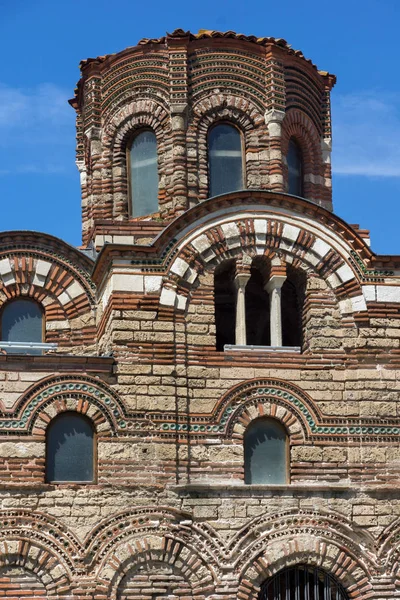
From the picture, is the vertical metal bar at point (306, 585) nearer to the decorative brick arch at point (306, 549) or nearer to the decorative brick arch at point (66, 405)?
the decorative brick arch at point (306, 549)

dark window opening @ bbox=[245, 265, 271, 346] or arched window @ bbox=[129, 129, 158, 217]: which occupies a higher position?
A: arched window @ bbox=[129, 129, 158, 217]

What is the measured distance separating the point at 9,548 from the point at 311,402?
5307 mm

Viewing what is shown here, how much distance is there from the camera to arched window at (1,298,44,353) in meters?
25.0

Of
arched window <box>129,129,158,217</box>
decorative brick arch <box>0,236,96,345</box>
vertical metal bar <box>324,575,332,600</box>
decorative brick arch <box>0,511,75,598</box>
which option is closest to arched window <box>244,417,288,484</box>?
vertical metal bar <box>324,575,332,600</box>

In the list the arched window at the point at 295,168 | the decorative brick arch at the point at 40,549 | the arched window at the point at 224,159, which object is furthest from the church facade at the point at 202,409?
the arched window at the point at 295,168

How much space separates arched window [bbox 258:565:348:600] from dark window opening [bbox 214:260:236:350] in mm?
4657

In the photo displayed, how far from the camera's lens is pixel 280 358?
75.3ft

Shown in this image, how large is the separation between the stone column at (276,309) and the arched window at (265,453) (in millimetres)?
1433

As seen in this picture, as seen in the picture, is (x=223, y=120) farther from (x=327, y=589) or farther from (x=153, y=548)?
(x=327, y=589)

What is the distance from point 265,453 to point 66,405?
3.25 m

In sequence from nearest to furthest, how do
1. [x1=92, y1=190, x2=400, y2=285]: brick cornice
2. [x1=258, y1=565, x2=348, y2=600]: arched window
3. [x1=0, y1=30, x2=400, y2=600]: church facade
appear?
[x1=0, y1=30, x2=400, y2=600]: church facade, [x1=258, y1=565, x2=348, y2=600]: arched window, [x1=92, y1=190, x2=400, y2=285]: brick cornice

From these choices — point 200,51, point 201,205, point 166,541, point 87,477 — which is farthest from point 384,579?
point 200,51

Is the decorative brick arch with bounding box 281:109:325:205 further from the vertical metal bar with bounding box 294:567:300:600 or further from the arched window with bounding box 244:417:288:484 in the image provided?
the vertical metal bar with bounding box 294:567:300:600

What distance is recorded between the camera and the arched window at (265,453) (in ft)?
73.3
